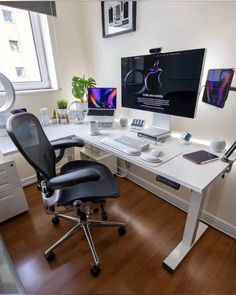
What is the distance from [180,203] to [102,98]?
4.12ft

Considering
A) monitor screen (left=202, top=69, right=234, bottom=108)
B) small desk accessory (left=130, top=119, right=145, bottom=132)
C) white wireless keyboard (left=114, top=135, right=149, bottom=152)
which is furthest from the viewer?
small desk accessory (left=130, top=119, right=145, bottom=132)

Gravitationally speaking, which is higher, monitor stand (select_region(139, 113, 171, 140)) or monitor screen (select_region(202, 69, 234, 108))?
monitor screen (select_region(202, 69, 234, 108))

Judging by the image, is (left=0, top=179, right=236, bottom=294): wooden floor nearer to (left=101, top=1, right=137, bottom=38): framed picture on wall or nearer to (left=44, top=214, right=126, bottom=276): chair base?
(left=44, top=214, right=126, bottom=276): chair base

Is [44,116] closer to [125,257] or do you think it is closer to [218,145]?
[125,257]

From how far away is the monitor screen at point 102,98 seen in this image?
1.69 meters

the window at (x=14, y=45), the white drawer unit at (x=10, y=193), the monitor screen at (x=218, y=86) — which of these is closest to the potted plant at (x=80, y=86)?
the window at (x=14, y=45)

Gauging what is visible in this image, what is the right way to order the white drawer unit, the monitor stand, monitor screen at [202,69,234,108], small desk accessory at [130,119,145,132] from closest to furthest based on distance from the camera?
monitor screen at [202,69,234,108]
the monitor stand
the white drawer unit
small desk accessory at [130,119,145,132]

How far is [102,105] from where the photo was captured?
175 centimetres

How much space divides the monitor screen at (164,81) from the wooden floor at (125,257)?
97 centimetres

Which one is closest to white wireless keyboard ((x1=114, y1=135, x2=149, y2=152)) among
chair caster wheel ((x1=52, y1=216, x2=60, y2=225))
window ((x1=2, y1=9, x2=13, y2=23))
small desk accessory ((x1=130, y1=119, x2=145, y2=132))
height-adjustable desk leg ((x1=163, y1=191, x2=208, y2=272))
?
small desk accessory ((x1=130, y1=119, x2=145, y2=132))

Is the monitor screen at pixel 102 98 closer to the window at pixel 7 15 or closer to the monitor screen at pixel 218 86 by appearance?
the monitor screen at pixel 218 86

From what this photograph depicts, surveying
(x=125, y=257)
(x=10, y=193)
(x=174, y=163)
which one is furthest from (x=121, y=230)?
(x=10, y=193)

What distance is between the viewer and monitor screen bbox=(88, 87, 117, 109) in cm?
169

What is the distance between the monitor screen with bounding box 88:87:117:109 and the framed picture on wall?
566mm
